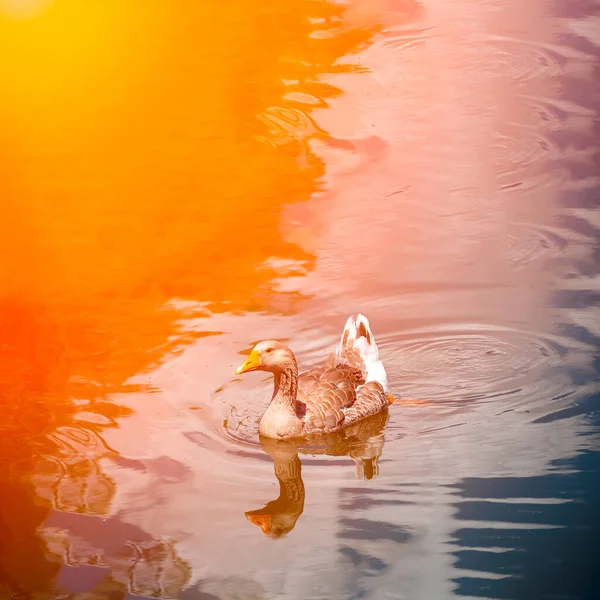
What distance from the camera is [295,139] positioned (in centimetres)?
1714

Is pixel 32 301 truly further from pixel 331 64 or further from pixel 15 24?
pixel 15 24

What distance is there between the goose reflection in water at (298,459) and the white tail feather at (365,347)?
0.36m

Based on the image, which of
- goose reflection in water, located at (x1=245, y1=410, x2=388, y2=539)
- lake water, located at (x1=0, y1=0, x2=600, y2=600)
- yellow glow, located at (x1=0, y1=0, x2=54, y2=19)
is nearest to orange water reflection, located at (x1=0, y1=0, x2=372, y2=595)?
lake water, located at (x1=0, y1=0, x2=600, y2=600)

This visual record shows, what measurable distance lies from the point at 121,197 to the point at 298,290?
4583mm

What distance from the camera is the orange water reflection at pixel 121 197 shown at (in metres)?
9.55

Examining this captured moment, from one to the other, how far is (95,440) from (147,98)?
11.0m

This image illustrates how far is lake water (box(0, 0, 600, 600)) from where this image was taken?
26.3ft

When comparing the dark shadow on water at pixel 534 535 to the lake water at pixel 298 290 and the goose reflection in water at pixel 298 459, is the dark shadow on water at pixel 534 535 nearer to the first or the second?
the lake water at pixel 298 290

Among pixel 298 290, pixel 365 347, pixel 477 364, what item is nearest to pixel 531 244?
pixel 298 290

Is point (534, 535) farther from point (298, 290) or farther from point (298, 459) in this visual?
point (298, 290)

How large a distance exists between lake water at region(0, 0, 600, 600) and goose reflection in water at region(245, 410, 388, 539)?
34 millimetres

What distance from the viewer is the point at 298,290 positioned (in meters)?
12.6

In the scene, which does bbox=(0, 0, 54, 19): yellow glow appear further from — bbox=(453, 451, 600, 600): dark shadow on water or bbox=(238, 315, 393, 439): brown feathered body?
bbox=(453, 451, 600, 600): dark shadow on water

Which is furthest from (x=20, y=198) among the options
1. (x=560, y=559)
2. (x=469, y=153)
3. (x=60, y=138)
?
(x=560, y=559)
